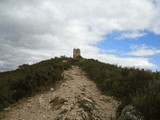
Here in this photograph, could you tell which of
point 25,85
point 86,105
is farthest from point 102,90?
point 25,85

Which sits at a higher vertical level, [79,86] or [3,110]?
[79,86]

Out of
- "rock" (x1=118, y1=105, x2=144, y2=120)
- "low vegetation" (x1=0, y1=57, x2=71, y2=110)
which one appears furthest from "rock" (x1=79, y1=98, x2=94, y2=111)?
"low vegetation" (x1=0, y1=57, x2=71, y2=110)

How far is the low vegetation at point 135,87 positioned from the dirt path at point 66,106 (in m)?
0.65

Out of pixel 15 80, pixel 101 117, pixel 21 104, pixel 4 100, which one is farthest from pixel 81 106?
pixel 15 80

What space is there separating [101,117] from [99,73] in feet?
21.7

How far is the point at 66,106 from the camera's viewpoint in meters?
9.77

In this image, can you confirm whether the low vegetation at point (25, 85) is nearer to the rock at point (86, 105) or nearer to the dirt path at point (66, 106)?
the dirt path at point (66, 106)

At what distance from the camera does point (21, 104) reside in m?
10.7

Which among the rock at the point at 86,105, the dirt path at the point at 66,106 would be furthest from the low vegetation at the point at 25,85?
the rock at the point at 86,105

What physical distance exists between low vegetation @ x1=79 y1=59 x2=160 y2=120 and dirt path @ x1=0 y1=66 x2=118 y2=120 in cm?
65

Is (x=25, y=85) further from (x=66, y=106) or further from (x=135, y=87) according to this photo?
(x=135, y=87)

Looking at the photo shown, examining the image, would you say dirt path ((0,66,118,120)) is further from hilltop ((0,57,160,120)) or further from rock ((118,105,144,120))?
rock ((118,105,144,120))

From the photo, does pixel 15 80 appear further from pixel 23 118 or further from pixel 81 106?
pixel 81 106

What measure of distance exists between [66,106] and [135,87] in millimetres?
3658
